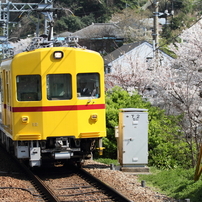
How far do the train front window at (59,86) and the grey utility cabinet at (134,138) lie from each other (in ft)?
4.82

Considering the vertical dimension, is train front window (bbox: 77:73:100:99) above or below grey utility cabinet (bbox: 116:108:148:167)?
above

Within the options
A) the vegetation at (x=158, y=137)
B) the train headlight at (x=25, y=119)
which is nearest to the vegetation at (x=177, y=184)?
the vegetation at (x=158, y=137)

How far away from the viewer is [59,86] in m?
10.5

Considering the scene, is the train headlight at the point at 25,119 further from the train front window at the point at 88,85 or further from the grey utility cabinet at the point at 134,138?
the grey utility cabinet at the point at 134,138

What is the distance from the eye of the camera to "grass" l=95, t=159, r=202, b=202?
823 centimetres

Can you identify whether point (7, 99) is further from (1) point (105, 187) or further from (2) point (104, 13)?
(2) point (104, 13)

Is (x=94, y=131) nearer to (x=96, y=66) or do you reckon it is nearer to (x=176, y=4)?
(x=96, y=66)

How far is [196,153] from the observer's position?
1336 cm

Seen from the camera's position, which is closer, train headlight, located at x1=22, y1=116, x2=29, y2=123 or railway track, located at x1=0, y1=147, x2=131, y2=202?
railway track, located at x1=0, y1=147, x2=131, y2=202

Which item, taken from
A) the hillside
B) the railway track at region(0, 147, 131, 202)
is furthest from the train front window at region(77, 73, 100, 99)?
the hillside

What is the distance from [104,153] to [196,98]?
14.6ft

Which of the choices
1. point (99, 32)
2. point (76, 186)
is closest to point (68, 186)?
point (76, 186)

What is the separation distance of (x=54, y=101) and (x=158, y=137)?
3485 millimetres

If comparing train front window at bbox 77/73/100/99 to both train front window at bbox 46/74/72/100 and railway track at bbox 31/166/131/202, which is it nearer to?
train front window at bbox 46/74/72/100
